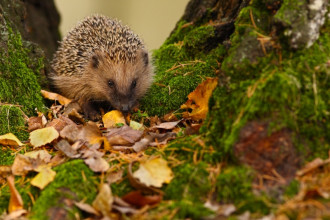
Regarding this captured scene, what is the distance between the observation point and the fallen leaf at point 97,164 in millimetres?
3681

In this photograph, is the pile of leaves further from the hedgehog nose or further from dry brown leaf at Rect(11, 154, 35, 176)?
the hedgehog nose

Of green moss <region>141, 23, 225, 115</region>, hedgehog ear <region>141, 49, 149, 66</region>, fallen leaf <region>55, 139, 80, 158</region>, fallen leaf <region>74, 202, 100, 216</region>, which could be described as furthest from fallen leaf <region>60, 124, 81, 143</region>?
hedgehog ear <region>141, 49, 149, 66</region>

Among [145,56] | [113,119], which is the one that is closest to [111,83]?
[145,56]

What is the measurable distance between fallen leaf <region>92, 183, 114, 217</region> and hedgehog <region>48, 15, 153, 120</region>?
2877mm

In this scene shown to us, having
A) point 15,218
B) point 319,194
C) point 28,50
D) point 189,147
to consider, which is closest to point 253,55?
point 189,147

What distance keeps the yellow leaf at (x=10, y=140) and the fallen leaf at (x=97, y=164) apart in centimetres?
126

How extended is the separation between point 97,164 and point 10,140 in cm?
146

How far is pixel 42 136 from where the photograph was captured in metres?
4.51

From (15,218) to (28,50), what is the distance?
328cm

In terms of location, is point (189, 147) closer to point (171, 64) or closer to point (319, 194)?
point (319, 194)

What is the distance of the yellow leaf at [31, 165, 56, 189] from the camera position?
3594 mm

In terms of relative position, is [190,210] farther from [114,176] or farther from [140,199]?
[114,176]

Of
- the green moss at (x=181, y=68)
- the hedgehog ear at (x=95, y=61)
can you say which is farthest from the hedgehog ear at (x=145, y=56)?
the hedgehog ear at (x=95, y=61)

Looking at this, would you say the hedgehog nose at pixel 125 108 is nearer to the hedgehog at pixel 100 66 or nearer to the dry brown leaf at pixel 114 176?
the hedgehog at pixel 100 66
